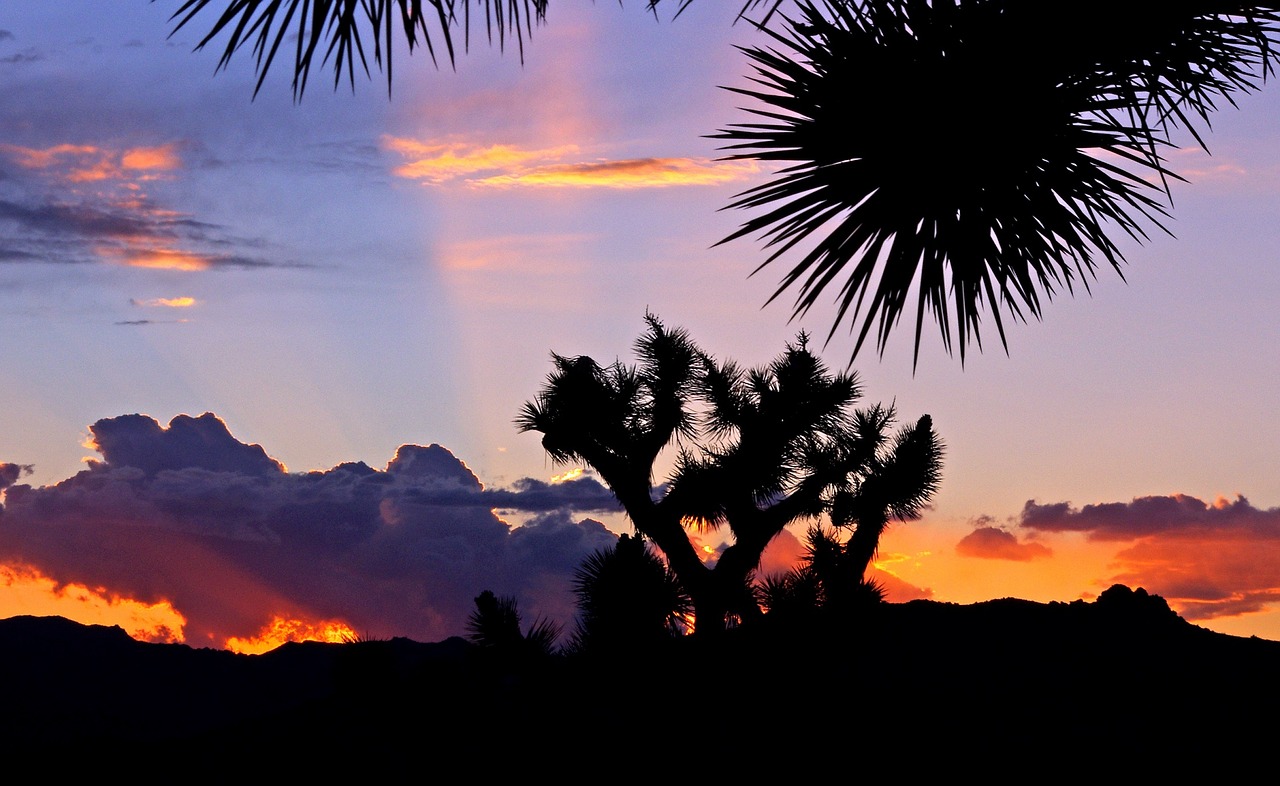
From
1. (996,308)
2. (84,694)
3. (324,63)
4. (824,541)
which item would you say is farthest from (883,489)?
(84,694)

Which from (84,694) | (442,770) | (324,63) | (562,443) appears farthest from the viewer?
(84,694)

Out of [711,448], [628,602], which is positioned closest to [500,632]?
[628,602]

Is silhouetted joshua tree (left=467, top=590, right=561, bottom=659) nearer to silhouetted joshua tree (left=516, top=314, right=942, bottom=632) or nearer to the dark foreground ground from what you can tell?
the dark foreground ground

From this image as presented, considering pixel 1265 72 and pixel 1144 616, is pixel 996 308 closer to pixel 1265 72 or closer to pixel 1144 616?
pixel 1265 72

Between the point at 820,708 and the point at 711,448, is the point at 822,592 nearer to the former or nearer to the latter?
the point at 820,708

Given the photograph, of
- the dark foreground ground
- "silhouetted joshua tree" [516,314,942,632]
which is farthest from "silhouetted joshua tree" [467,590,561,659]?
"silhouetted joshua tree" [516,314,942,632]

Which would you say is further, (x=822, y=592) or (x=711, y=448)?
(x=711, y=448)

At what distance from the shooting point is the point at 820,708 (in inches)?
224

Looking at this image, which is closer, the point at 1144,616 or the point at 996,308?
the point at 996,308

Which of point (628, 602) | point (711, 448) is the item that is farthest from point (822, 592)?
point (711, 448)

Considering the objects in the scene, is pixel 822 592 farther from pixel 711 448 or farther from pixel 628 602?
pixel 711 448

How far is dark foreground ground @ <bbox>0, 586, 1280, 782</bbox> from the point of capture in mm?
4973

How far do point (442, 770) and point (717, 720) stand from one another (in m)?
1.50

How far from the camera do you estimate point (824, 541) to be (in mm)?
5762
